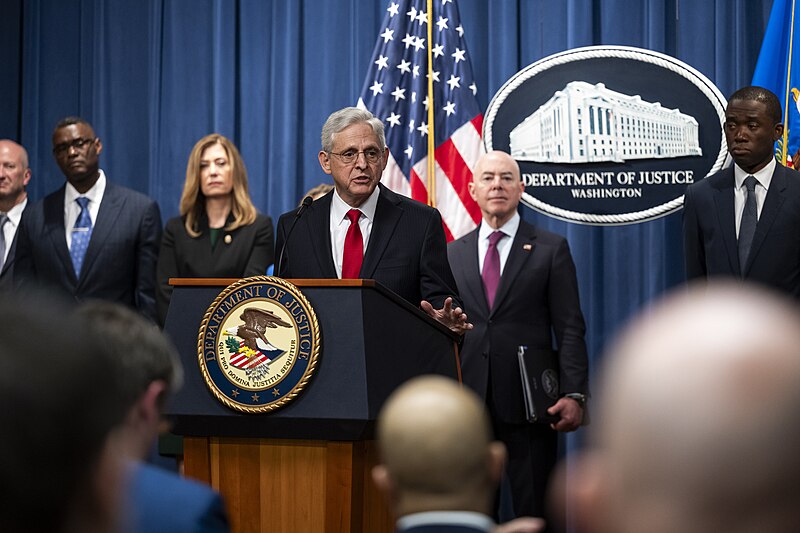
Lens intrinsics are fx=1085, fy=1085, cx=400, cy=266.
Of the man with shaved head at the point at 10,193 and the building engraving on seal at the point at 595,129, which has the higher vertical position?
the building engraving on seal at the point at 595,129

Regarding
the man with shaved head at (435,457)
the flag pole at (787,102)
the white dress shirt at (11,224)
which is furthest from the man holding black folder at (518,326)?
the man with shaved head at (435,457)

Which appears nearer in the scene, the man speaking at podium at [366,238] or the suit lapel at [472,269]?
the man speaking at podium at [366,238]

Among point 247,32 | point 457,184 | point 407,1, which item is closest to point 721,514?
point 457,184

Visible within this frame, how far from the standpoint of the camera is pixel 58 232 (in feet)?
17.8

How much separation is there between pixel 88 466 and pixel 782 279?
420 cm

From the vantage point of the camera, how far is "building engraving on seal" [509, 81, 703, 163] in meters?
5.92

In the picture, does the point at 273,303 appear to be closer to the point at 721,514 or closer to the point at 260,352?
the point at 260,352

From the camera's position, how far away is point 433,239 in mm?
3586

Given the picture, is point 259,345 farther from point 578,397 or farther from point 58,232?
point 58,232

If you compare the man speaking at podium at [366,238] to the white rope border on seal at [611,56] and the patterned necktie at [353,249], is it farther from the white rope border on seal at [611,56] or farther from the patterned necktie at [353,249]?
the white rope border on seal at [611,56]

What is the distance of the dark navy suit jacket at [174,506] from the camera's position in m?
1.33

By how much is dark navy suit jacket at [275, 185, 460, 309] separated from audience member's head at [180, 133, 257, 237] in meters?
1.78

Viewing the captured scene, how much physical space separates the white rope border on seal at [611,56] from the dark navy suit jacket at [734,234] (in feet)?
3.49

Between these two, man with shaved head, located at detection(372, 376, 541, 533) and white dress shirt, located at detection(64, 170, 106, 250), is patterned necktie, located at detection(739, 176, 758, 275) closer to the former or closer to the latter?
white dress shirt, located at detection(64, 170, 106, 250)
